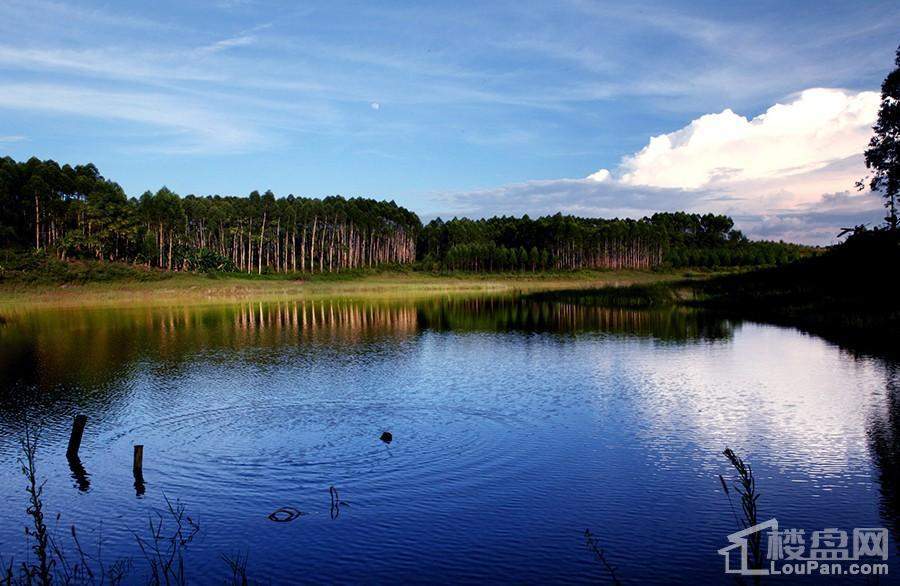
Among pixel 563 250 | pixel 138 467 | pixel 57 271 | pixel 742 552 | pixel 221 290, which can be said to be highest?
pixel 563 250

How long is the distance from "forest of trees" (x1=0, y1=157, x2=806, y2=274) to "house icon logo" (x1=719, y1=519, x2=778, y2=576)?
344 feet

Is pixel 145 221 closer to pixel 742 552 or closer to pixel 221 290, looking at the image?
pixel 221 290

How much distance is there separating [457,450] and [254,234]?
116461 mm

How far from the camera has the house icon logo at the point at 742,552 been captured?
1144 cm

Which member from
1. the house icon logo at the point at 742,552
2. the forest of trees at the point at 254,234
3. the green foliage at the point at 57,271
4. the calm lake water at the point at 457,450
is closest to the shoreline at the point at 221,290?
the green foliage at the point at 57,271

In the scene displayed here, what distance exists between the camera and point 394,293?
10669 cm

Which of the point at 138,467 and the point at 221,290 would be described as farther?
the point at 221,290

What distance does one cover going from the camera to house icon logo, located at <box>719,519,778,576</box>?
11438mm

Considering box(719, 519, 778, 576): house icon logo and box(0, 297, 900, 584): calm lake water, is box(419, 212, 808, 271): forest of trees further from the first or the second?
box(719, 519, 778, 576): house icon logo

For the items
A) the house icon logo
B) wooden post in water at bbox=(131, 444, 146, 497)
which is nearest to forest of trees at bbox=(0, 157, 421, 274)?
wooden post in water at bbox=(131, 444, 146, 497)

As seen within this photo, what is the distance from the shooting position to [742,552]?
11.9 meters

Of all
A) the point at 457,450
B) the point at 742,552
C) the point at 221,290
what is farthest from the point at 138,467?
the point at 221,290

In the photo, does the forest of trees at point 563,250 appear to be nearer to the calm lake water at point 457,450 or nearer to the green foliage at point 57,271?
the green foliage at point 57,271

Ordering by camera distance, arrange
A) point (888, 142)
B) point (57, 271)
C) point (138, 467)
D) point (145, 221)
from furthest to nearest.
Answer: point (145, 221), point (57, 271), point (888, 142), point (138, 467)
